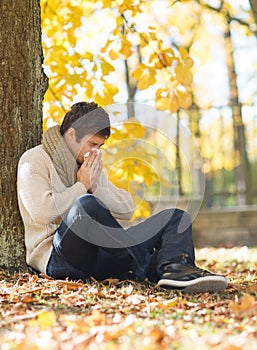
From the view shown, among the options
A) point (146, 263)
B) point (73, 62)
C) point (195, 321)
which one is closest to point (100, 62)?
point (73, 62)

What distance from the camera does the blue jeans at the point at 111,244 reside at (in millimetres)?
3467

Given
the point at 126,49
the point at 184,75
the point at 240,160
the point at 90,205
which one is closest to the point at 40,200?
the point at 90,205

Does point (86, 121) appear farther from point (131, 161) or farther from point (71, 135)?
point (131, 161)

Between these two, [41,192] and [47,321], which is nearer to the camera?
[47,321]

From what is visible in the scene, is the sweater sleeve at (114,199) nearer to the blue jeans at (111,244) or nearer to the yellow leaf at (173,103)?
the blue jeans at (111,244)

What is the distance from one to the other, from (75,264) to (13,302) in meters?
0.54

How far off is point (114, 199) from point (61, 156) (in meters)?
0.48

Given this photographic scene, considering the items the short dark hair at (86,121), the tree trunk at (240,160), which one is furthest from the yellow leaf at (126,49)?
the tree trunk at (240,160)

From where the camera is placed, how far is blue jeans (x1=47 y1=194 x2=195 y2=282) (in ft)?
11.4

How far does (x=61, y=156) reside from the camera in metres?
3.86

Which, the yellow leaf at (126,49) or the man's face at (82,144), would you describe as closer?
the man's face at (82,144)

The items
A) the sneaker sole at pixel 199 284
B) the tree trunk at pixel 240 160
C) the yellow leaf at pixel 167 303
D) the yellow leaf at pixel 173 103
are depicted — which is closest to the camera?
the yellow leaf at pixel 167 303

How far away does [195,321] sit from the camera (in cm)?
275

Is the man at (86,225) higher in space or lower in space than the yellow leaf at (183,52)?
lower
